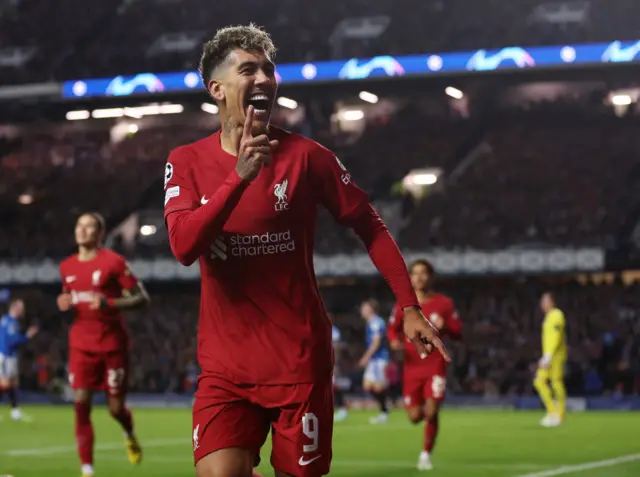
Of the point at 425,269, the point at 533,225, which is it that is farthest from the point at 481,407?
the point at 425,269

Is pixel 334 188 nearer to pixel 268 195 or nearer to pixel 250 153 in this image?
pixel 268 195

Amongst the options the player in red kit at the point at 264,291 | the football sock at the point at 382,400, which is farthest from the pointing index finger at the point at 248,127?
the football sock at the point at 382,400

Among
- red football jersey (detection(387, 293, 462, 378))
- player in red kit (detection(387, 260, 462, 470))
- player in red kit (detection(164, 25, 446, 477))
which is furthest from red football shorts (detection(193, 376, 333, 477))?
red football jersey (detection(387, 293, 462, 378))

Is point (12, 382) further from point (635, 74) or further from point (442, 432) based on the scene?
point (635, 74)

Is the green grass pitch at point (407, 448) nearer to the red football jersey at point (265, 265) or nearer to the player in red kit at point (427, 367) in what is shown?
the player in red kit at point (427, 367)

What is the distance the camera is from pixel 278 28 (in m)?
37.8

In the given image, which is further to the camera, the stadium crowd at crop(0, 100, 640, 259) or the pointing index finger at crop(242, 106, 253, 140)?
the stadium crowd at crop(0, 100, 640, 259)

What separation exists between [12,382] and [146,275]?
34.2ft

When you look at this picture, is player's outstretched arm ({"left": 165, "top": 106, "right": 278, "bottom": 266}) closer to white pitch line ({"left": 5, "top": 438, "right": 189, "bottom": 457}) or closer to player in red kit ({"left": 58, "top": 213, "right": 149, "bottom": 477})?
player in red kit ({"left": 58, "top": 213, "right": 149, "bottom": 477})

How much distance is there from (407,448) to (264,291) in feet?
36.1

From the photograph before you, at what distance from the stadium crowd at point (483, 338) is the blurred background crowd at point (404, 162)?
2.1 inches

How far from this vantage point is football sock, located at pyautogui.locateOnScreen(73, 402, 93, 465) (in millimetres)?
11406

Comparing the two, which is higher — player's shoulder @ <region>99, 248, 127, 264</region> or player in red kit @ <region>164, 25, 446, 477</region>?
player's shoulder @ <region>99, 248, 127, 264</region>

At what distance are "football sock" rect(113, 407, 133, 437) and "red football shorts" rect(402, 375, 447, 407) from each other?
113 inches
